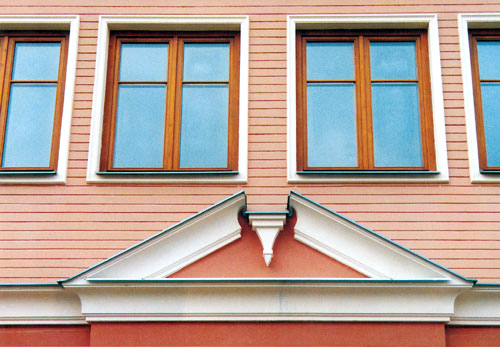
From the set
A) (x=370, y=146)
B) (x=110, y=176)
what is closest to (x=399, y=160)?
(x=370, y=146)

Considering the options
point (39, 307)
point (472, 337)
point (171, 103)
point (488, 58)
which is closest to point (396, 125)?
point (488, 58)

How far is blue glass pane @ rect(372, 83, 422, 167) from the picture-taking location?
8.57m

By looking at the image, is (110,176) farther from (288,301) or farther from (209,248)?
(288,301)

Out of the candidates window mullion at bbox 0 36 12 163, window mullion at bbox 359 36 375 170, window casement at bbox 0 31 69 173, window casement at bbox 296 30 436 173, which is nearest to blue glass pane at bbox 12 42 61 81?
window casement at bbox 0 31 69 173

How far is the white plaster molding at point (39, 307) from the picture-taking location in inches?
303

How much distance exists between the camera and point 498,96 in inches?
347

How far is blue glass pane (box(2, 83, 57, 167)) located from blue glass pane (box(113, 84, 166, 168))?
824mm

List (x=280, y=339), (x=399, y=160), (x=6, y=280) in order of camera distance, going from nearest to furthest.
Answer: (x=280, y=339) < (x=6, y=280) < (x=399, y=160)

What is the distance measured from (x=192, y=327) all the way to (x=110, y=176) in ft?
6.66

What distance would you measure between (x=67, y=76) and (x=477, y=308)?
5.31 meters

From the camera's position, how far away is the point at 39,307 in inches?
305

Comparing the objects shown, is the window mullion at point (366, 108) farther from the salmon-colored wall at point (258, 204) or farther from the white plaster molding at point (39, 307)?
the white plaster molding at point (39, 307)

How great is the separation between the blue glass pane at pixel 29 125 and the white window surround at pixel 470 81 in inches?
191

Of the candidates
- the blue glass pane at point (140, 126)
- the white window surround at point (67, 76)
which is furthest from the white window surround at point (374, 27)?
the white window surround at point (67, 76)
